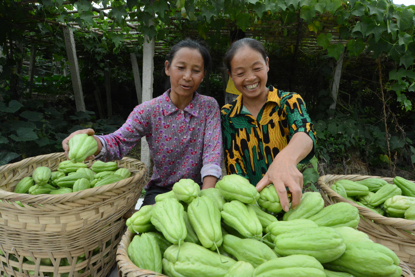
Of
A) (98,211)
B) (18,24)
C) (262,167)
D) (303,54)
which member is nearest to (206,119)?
(262,167)

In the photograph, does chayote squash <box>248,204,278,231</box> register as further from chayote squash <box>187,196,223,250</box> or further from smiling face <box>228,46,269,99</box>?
smiling face <box>228,46,269,99</box>

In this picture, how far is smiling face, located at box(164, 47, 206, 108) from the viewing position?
81.4 inches

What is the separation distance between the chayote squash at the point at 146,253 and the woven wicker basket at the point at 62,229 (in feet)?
2.06

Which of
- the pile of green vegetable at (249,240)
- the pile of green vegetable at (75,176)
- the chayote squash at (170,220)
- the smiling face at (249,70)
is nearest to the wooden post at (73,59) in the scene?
the pile of green vegetable at (75,176)

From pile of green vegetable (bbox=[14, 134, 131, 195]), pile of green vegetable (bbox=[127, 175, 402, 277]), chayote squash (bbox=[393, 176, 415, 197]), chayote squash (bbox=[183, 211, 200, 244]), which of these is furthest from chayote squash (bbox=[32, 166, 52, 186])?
chayote squash (bbox=[393, 176, 415, 197])

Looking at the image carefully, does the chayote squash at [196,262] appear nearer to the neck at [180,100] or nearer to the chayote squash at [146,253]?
the chayote squash at [146,253]

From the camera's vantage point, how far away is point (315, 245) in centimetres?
95

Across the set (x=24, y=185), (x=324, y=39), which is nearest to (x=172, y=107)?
(x=24, y=185)

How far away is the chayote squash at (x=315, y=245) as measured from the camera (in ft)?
3.11

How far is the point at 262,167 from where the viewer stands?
2.27 meters

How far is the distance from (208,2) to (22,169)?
2.30m

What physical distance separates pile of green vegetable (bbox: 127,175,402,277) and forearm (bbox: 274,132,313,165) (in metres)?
0.26

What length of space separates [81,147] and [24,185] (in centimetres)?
59

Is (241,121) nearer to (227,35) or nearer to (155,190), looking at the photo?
(155,190)
